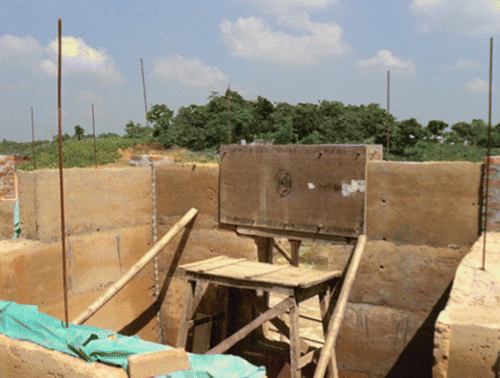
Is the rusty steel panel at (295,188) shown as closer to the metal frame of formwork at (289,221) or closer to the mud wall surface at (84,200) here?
the metal frame of formwork at (289,221)

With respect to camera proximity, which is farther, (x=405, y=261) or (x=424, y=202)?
(x=405, y=261)

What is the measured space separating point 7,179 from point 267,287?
16.8 ft

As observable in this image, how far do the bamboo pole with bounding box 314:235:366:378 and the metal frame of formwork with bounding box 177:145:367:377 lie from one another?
0.04 ft

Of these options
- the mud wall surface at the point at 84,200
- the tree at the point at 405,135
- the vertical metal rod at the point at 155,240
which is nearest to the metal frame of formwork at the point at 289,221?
the vertical metal rod at the point at 155,240

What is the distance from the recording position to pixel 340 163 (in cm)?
589

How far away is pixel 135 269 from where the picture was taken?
6340 millimetres

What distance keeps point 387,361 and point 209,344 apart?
259 centimetres

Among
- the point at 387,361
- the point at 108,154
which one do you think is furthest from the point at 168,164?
the point at 108,154

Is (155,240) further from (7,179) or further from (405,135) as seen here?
(405,135)

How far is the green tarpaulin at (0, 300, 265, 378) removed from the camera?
341 cm

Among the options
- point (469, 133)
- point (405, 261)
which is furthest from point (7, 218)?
point (469, 133)

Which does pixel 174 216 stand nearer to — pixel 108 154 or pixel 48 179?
pixel 48 179

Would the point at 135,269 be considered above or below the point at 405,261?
below

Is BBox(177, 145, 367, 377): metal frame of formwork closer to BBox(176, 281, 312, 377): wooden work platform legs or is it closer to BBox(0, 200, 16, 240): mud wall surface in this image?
BBox(176, 281, 312, 377): wooden work platform legs
